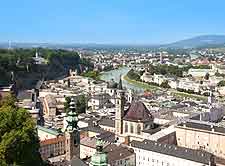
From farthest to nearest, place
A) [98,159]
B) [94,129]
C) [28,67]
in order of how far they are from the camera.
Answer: [28,67]
[94,129]
[98,159]

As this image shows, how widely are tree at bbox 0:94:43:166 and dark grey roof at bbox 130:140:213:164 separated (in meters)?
8.70

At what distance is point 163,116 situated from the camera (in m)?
37.6

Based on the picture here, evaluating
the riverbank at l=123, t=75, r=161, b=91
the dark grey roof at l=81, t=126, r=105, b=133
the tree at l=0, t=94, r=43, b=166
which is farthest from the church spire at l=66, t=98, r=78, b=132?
the riverbank at l=123, t=75, r=161, b=91

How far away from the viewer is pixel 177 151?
24.8 meters

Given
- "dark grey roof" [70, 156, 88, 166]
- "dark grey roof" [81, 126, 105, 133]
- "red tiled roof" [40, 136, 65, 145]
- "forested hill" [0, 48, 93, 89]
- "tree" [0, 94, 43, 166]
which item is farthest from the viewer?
"forested hill" [0, 48, 93, 89]

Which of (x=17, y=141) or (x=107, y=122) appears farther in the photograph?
(x=107, y=122)

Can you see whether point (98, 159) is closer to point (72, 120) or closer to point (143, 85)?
point (72, 120)

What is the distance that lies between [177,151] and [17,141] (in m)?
10.5

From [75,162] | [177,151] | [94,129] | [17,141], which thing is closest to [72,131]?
[75,162]

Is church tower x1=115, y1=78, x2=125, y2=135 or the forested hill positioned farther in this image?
the forested hill

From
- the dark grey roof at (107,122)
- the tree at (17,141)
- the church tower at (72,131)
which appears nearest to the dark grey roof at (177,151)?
the dark grey roof at (107,122)

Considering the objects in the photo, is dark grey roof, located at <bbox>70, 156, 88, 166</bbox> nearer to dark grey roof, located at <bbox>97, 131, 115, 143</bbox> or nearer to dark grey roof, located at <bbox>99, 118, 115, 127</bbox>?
dark grey roof, located at <bbox>97, 131, 115, 143</bbox>

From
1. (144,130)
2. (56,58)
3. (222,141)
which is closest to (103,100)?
(144,130)

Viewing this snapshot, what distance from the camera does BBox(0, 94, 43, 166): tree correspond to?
57.4ft
